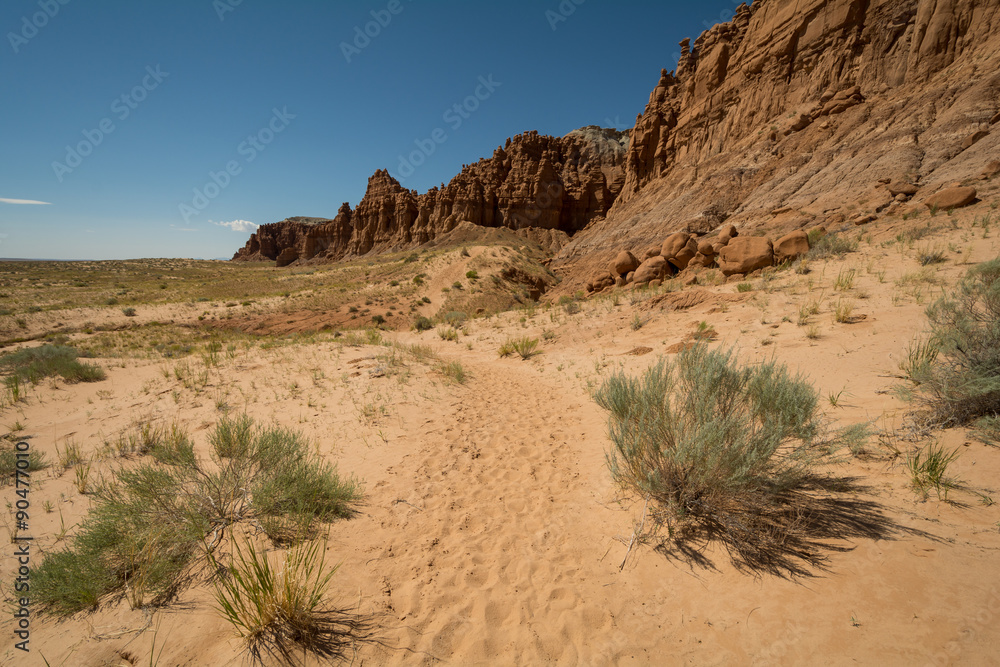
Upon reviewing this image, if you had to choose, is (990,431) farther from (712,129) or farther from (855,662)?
(712,129)

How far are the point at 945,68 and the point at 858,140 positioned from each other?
5980 mm

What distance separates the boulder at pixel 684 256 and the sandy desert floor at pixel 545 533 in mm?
8316

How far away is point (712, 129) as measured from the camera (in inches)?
1366

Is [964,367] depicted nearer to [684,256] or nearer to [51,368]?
[684,256]

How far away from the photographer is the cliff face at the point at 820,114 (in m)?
17.8

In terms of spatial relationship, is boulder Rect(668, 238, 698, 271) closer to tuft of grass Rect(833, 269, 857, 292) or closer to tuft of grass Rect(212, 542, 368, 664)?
tuft of grass Rect(833, 269, 857, 292)

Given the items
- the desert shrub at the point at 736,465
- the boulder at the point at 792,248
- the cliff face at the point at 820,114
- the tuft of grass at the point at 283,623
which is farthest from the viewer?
the cliff face at the point at 820,114

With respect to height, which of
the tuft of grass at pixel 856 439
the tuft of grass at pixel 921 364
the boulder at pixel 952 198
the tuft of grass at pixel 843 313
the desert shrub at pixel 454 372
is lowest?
the desert shrub at pixel 454 372

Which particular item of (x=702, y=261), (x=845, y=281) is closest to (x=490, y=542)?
(x=845, y=281)

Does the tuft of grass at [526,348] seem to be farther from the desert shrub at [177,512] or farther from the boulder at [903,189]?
the boulder at [903,189]

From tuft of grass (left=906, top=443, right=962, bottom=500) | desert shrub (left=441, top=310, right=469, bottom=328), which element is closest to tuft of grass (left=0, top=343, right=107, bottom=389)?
desert shrub (left=441, top=310, right=469, bottom=328)

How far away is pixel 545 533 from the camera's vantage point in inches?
138

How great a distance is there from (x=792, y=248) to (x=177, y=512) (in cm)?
1571

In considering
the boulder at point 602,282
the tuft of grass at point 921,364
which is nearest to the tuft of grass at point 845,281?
the tuft of grass at point 921,364
